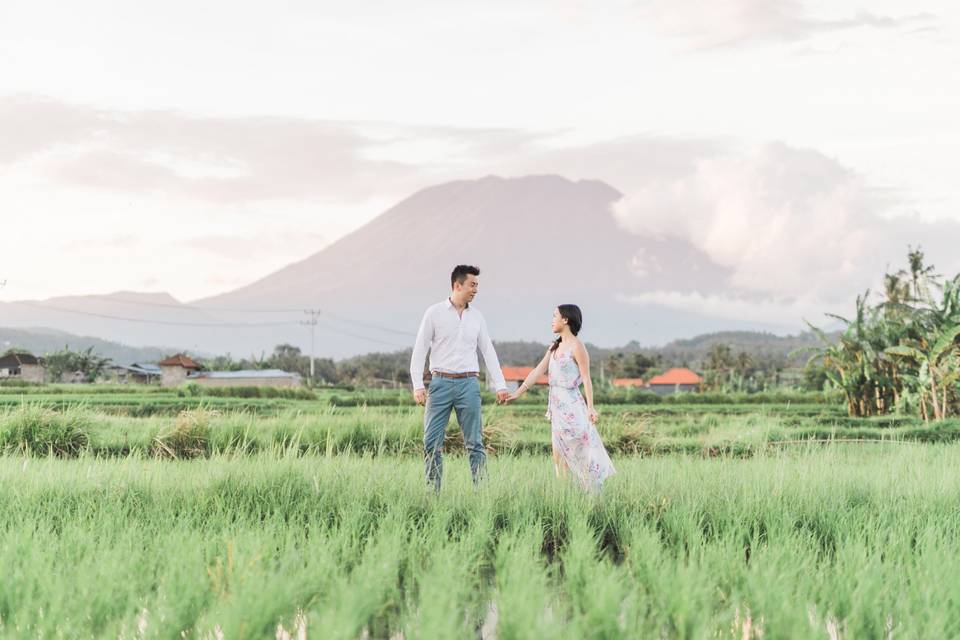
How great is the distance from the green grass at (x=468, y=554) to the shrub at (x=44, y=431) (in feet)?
13.6

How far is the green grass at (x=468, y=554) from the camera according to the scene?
4.04m

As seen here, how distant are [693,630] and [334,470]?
383cm

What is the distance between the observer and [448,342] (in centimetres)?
763

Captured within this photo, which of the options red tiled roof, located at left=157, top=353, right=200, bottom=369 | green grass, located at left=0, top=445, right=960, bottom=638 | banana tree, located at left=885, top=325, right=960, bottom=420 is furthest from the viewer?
red tiled roof, located at left=157, top=353, right=200, bottom=369

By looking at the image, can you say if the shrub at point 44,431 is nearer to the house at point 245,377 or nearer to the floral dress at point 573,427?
the floral dress at point 573,427

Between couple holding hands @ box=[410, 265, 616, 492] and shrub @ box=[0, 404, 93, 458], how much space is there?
6105 mm

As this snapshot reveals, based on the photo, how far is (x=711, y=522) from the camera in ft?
19.6

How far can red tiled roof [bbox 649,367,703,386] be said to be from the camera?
8441cm

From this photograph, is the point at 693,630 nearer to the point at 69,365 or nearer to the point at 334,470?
the point at 334,470

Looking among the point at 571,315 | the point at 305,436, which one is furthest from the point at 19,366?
the point at 571,315

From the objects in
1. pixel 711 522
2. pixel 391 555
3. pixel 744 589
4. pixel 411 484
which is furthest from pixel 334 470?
pixel 744 589

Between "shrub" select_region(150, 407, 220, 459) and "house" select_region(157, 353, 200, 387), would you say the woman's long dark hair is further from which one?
"house" select_region(157, 353, 200, 387)

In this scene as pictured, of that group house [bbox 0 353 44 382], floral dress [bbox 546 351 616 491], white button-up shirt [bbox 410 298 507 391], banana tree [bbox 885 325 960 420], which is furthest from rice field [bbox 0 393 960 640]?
house [bbox 0 353 44 382]

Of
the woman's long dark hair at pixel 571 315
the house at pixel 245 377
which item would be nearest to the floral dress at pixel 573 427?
the woman's long dark hair at pixel 571 315
